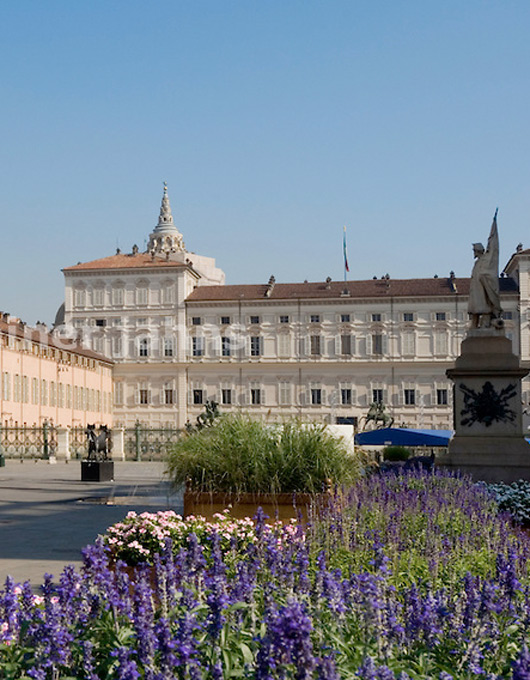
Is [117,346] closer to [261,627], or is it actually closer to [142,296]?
[142,296]

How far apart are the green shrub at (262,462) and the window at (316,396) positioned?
2783 inches

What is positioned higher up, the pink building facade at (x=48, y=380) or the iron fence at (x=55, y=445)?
the pink building facade at (x=48, y=380)

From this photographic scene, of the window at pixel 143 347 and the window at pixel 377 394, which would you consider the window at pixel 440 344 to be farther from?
the window at pixel 143 347

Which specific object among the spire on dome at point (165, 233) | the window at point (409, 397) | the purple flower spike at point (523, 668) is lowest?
the purple flower spike at point (523, 668)

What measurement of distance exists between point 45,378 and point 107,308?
59.0 feet

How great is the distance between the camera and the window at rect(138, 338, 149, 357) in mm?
83250

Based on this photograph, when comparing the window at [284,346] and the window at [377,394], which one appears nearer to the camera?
the window at [377,394]

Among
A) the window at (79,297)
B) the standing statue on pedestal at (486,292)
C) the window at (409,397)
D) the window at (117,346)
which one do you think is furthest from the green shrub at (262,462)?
the window at (79,297)

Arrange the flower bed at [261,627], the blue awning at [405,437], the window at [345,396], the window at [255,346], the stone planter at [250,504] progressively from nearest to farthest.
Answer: the flower bed at [261,627], the stone planter at [250,504], the blue awning at [405,437], the window at [345,396], the window at [255,346]

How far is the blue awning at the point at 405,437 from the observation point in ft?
78.2

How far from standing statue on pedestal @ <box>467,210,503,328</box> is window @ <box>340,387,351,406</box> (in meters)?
63.5

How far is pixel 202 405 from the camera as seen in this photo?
81.5m

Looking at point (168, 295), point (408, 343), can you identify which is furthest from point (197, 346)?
point (408, 343)

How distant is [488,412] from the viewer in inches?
653
